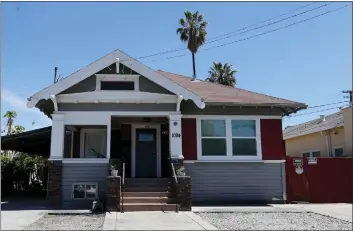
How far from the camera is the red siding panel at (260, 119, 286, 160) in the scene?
15703 millimetres

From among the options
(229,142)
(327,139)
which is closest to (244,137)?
(229,142)

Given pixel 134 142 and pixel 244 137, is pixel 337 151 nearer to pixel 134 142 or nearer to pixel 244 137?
pixel 244 137

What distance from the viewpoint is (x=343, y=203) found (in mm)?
15914

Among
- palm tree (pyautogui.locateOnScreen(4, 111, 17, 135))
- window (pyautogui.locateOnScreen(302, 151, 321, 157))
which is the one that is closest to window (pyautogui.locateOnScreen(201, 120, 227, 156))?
window (pyautogui.locateOnScreen(302, 151, 321, 157))

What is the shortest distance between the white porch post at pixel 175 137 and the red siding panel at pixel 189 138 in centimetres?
63

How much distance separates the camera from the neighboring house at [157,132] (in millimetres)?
14359

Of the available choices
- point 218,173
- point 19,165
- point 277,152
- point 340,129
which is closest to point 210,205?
point 218,173

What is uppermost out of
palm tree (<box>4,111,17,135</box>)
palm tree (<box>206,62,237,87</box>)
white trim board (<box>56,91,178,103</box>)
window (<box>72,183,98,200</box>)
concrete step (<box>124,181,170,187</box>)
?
palm tree (<box>206,62,237,87</box>)

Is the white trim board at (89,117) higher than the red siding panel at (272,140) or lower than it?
higher

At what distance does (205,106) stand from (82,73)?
15.1ft

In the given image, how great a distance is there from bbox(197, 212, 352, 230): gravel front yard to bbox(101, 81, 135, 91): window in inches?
211

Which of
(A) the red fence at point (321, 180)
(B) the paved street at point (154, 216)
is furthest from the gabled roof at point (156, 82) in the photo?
(B) the paved street at point (154, 216)

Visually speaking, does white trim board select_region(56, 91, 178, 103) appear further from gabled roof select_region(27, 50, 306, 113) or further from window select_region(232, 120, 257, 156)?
window select_region(232, 120, 257, 156)

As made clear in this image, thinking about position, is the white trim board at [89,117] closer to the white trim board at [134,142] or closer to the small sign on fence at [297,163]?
the white trim board at [134,142]
